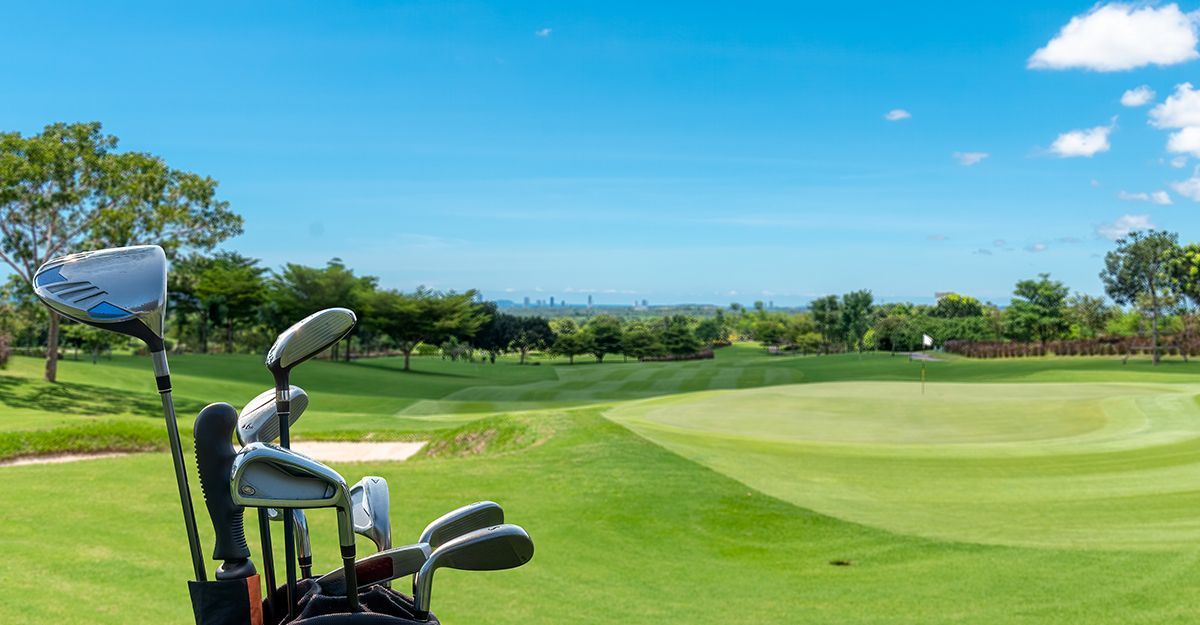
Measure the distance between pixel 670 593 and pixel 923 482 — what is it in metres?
6.84

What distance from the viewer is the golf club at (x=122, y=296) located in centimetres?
193

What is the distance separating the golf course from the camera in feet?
19.6

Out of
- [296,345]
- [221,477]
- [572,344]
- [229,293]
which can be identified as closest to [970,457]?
[296,345]

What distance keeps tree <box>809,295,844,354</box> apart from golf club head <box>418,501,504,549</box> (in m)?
80.1

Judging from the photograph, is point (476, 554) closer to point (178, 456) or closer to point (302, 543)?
point (302, 543)

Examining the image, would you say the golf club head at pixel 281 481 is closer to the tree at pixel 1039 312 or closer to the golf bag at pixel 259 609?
the golf bag at pixel 259 609

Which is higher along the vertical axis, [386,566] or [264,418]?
[264,418]

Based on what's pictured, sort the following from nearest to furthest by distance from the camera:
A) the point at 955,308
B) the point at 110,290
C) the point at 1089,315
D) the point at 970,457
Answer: the point at 110,290 < the point at 970,457 < the point at 1089,315 < the point at 955,308

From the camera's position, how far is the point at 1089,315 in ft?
219

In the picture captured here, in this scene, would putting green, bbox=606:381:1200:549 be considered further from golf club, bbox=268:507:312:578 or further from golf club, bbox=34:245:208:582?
golf club, bbox=34:245:208:582

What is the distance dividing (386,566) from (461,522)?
237mm

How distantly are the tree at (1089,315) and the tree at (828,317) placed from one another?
19.3m

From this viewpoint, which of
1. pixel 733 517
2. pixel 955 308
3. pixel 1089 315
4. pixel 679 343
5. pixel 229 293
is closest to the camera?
pixel 733 517

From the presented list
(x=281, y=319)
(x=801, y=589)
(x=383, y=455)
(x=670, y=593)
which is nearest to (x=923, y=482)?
(x=801, y=589)
